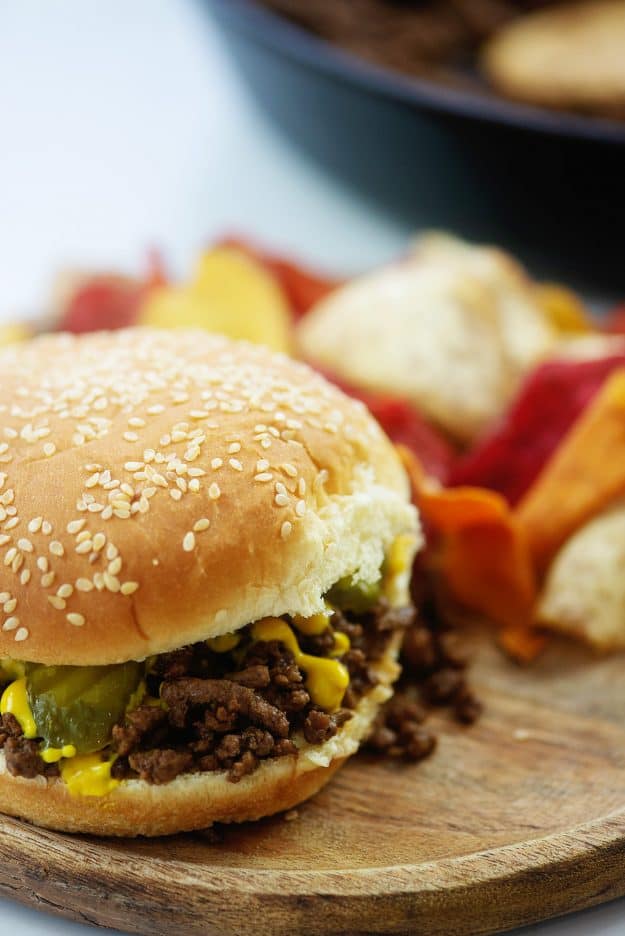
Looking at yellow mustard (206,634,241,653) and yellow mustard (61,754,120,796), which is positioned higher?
yellow mustard (206,634,241,653)

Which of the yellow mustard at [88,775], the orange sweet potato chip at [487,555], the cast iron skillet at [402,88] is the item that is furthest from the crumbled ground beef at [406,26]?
the yellow mustard at [88,775]

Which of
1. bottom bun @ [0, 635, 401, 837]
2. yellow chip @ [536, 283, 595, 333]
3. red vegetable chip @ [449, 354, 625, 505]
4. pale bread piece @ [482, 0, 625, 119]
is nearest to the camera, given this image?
bottom bun @ [0, 635, 401, 837]

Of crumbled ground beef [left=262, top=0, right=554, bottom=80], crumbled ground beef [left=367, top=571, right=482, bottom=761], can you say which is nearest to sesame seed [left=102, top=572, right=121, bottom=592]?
crumbled ground beef [left=367, top=571, right=482, bottom=761]

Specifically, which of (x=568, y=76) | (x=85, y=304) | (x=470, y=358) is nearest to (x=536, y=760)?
(x=470, y=358)

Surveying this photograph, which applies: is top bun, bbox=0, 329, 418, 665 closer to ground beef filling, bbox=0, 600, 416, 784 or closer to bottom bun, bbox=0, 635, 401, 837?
ground beef filling, bbox=0, 600, 416, 784

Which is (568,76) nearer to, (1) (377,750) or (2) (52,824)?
(1) (377,750)

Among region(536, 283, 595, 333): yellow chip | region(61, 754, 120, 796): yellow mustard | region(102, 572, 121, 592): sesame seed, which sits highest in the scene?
region(102, 572, 121, 592): sesame seed
